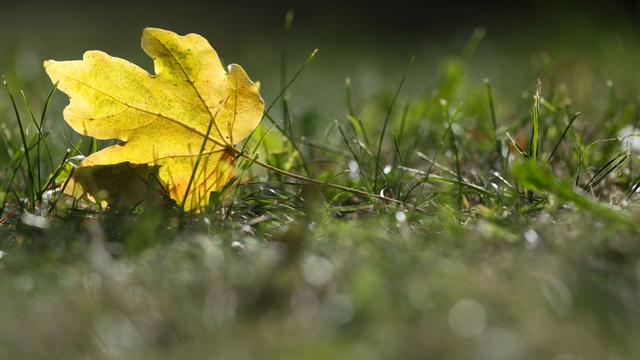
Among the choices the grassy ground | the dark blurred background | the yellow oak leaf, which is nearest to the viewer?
the grassy ground

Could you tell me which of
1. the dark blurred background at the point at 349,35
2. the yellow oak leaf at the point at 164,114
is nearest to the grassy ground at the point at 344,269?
the yellow oak leaf at the point at 164,114

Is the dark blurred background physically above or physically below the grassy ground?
below

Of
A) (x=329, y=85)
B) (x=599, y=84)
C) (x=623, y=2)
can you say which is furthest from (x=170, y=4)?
(x=599, y=84)

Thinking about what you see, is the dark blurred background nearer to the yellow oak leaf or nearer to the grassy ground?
the grassy ground

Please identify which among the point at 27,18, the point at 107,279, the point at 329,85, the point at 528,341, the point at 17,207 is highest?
the point at 528,341

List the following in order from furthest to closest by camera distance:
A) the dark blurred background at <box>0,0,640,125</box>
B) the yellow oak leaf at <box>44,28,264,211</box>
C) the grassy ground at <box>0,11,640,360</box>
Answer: the dark blurred background at <box>0,0,640,125</box>, the yellow oak leaf at <box>44,28,264,211</box>, the grassy ground at <box>0,11,640,360</box>

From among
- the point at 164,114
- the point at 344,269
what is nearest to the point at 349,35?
the point at 164,114

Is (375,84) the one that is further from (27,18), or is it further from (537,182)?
(27,18)

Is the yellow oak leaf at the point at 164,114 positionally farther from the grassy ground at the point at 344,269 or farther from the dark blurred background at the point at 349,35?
the dark blurred background at the point at 349,35

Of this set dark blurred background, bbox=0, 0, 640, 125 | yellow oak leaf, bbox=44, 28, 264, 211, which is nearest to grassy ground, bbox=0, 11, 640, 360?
yellow oak leaf, bbox=44, 28, 264, 211
